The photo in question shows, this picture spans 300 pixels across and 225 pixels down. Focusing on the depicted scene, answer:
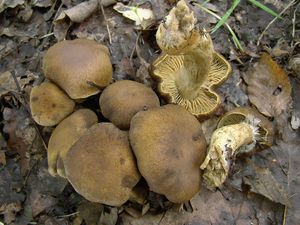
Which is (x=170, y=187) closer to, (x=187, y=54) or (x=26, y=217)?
(x=187, y=54)

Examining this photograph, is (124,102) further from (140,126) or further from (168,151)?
(168,151)

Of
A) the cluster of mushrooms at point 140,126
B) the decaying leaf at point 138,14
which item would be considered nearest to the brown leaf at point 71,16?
the decaying leaf at point 138,14

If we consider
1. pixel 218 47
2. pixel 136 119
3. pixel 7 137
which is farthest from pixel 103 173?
pixel 218 47

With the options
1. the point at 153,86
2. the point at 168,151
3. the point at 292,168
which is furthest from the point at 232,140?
the point at 153,86

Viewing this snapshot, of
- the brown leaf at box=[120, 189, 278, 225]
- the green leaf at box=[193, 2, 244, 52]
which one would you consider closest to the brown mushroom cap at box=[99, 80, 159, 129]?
the brown leaf at box=[120, 189, 278, 225]

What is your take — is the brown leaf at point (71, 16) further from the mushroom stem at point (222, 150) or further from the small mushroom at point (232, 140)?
the mushroom stem at point (222, 150)
